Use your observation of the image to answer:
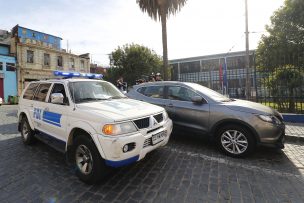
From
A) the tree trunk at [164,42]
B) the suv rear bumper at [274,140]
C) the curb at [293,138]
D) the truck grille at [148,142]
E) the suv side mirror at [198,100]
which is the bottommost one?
the curb at [293,138]

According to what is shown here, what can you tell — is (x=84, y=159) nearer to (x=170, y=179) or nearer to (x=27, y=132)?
(x=170, y=179)

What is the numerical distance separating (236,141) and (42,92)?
4.52 m

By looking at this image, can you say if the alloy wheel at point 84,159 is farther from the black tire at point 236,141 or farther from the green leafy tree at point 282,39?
the green leafy tree at point 282,39

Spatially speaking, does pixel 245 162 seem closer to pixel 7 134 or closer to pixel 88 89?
pixel 88 89

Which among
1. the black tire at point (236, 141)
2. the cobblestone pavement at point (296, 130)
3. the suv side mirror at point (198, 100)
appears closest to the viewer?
the black tire at point (236, 141)

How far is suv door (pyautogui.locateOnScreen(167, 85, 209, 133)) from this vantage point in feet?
16.1

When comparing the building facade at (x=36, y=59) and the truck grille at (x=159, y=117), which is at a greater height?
the building facade at (x=36, y=59)

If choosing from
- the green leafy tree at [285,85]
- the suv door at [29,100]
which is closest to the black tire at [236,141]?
the suv door at [29,100]

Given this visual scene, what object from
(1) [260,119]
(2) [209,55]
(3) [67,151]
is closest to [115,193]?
(3) [67,151]

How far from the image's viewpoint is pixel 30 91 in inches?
209

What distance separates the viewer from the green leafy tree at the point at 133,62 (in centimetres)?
2894

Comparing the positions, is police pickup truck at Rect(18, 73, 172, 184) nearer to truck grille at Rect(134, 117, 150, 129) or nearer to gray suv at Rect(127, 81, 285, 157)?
truck grille at Rect(134, 117, 150, 129)

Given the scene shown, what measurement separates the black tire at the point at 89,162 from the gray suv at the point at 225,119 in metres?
2.59

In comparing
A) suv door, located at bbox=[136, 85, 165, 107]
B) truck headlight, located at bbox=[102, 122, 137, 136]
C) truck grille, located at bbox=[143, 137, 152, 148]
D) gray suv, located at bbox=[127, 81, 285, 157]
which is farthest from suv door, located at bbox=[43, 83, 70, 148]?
gray suv, located at bbox=[127, 81, 285, 157]
